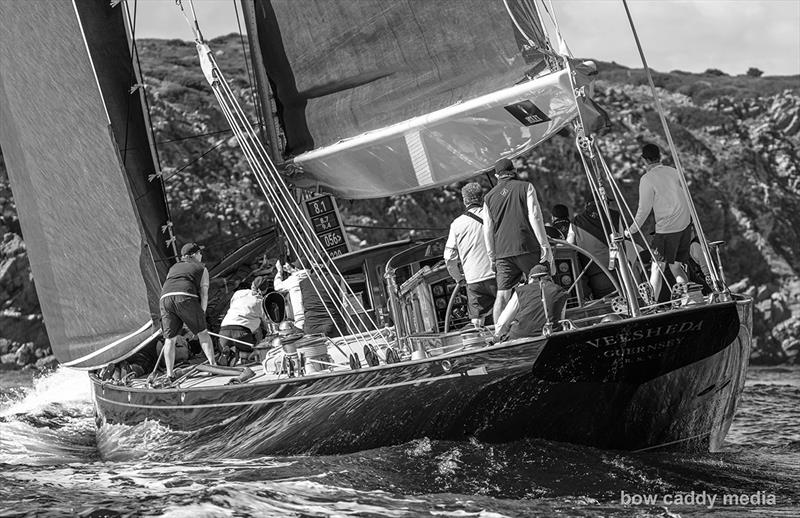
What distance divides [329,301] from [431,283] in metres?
1.21

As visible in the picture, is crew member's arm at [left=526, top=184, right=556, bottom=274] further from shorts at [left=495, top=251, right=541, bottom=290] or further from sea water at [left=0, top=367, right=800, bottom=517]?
sea water at [left=0, top=367, right=800, bottom=517]

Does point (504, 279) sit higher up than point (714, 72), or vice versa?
point (714, 72)

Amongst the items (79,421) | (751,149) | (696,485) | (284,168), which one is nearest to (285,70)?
(284,168)

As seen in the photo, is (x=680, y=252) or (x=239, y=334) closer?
(x=680, y=252)

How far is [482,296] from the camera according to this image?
34.1 feet

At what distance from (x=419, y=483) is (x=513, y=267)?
7.02 ft

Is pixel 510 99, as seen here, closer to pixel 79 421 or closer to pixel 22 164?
pixel 22 164

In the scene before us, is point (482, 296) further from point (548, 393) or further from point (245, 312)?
point (245, 312)

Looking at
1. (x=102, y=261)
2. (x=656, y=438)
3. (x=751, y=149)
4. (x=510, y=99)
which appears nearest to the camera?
(x=656, y=438)

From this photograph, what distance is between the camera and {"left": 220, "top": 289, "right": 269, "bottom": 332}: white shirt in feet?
41.7

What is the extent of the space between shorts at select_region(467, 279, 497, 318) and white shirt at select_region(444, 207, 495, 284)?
0.06 meters

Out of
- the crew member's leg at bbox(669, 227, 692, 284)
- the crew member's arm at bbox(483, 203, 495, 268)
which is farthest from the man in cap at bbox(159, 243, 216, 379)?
the crew member's leg at bbox(669, 227, 692, 284)

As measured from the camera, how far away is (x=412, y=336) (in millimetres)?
10062

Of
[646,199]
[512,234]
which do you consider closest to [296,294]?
[512,234]
